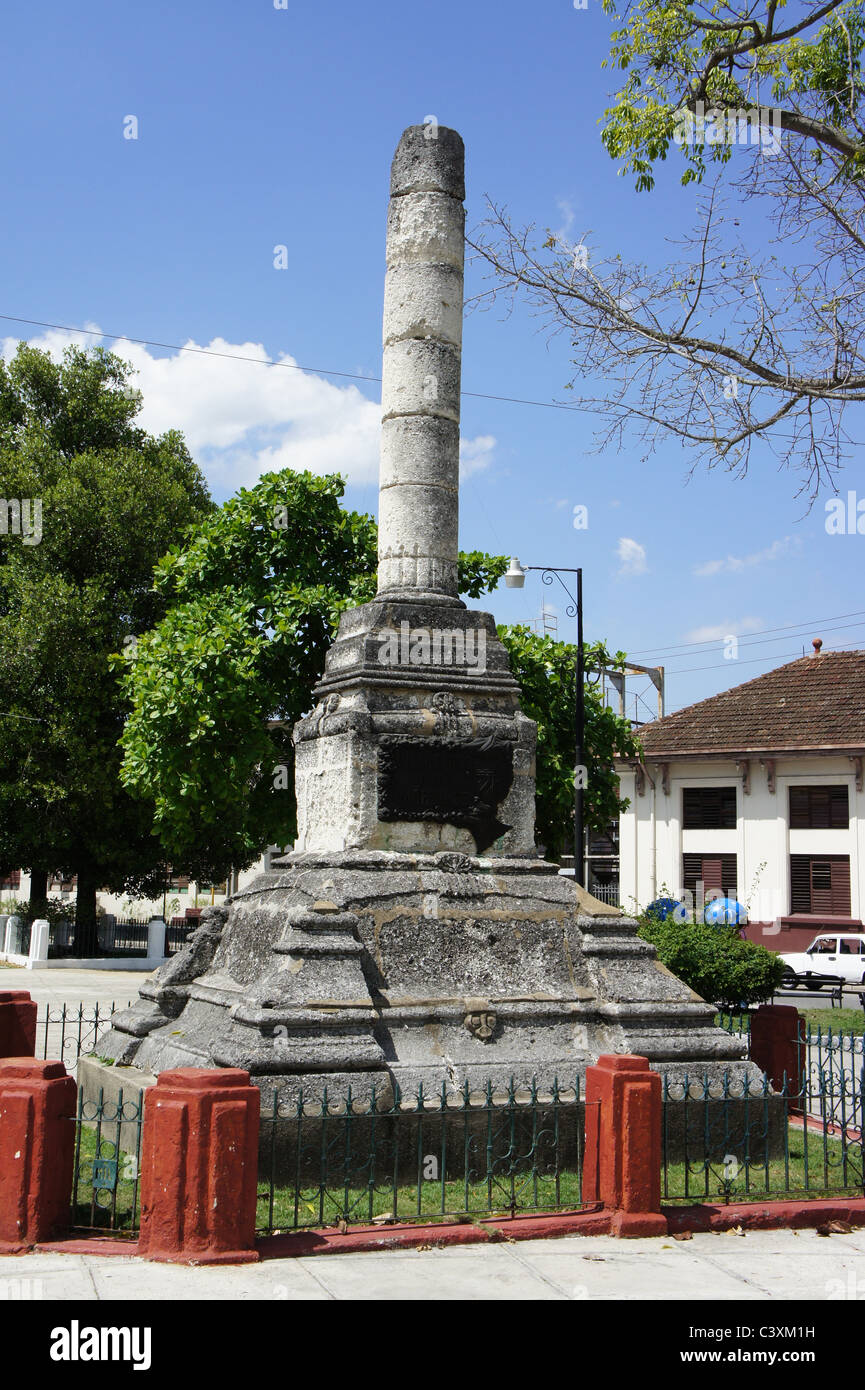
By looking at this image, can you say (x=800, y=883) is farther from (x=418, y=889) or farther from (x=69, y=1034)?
(x=418, y=889)

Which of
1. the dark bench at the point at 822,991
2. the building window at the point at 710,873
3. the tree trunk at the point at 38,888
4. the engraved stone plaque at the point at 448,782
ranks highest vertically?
the engraved stone plaque at the point at 448,782

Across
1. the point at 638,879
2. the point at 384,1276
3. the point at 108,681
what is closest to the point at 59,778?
the point at 108,681

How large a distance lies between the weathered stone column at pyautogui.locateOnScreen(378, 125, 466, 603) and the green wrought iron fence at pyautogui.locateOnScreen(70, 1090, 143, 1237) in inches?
182

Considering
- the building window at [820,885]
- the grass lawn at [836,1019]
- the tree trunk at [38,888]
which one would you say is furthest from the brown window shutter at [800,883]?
the tree trunk at [38,888]

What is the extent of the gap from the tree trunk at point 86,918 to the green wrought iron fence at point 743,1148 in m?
21.9

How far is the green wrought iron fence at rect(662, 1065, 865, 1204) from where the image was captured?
24.8ft

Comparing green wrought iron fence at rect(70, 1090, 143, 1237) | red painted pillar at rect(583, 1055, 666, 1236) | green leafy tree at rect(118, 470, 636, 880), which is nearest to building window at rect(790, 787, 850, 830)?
green leafy tree at rect(118, 470, 636, 880)

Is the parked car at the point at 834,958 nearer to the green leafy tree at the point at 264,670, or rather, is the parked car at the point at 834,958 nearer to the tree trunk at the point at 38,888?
the green leafy tree at the point at 264,670

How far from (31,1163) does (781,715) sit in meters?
28.1

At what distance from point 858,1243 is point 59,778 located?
73.0 ft

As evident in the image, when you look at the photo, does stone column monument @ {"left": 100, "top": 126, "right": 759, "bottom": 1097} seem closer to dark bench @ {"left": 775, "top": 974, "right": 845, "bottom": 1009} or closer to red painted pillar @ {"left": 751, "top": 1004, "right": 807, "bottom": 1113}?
red painted pillar @ {"left": 751, "top": 1004, "right": 807, "bottom": 1113}

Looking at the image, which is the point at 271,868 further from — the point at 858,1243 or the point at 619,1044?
the point at 858,1243

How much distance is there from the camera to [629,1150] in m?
6.78

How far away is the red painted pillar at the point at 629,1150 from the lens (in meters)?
6.75
